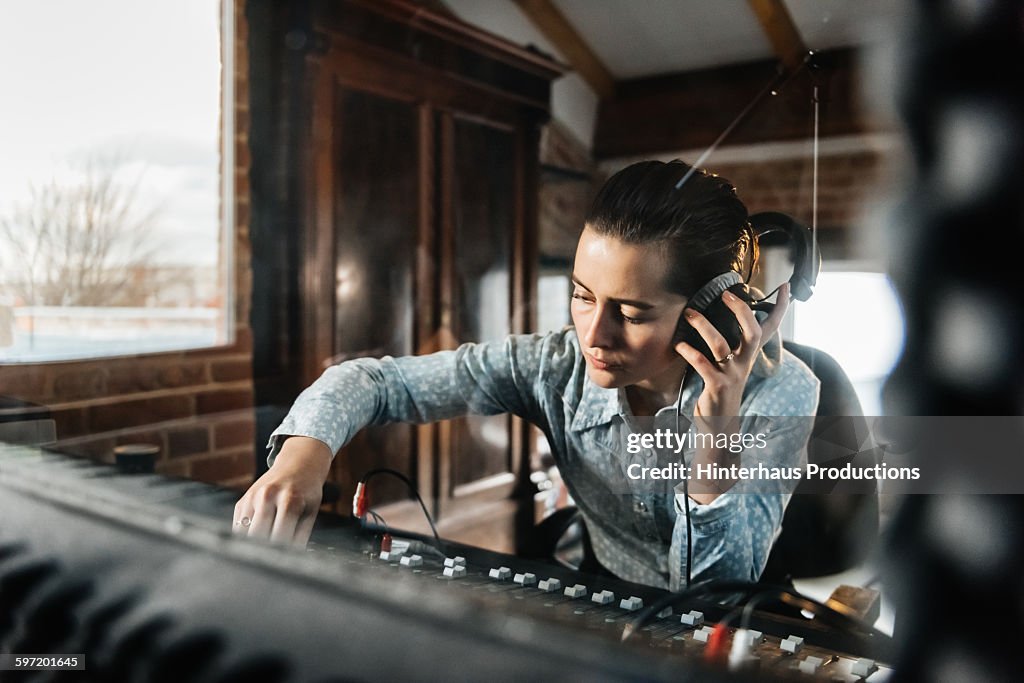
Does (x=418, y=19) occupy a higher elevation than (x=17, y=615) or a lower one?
higher

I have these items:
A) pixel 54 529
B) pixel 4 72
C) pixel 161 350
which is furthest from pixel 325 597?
pixel 4 72

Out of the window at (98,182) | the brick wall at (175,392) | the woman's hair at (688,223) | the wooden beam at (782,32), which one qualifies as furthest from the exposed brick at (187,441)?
the wooden beam at (782,32)

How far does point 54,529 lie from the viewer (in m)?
0.43

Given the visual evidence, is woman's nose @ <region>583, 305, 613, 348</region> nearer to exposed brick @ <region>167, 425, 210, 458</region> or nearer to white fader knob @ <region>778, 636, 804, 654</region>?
white fader knob @ <region>778, 636, 804, 654</region>

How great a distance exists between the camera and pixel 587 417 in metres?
0.58

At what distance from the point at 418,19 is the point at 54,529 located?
0.50 meters

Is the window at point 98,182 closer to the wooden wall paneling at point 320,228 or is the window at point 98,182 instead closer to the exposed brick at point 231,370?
the exposed brick at point 231,370

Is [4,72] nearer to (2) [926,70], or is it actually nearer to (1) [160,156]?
(1) [160,156]

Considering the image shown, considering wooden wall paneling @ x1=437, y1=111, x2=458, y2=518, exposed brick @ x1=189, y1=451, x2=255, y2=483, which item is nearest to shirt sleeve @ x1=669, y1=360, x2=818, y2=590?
wooden wall paneling @ x1=437, y1=111, x2=458, y2=518

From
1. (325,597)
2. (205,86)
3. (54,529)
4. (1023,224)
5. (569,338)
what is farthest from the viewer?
(205,86)

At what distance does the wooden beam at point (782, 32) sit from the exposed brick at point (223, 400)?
23.1 inches

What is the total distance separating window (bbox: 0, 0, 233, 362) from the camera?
0.92 meters

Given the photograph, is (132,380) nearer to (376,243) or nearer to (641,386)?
(376,243)

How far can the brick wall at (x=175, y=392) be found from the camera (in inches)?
32.0
